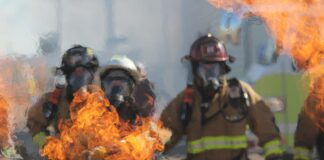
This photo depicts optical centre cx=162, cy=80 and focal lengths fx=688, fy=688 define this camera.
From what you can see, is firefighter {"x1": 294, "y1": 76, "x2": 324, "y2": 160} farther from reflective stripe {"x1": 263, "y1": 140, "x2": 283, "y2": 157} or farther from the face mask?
the face mask

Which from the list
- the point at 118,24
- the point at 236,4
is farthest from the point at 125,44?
the point at 236,4

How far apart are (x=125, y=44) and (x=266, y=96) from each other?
181 centimetres

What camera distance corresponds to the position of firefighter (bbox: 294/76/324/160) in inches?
239

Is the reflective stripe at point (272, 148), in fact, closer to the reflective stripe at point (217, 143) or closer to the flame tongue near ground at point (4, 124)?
the reflective stripe at point (217, 143)

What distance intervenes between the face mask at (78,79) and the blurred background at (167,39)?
1.54 meters

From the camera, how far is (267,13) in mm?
7988

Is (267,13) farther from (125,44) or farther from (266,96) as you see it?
(125,44)

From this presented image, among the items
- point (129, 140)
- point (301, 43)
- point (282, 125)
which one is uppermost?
point (301, 43)

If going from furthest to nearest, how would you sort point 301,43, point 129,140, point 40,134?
point 301,43 < point 40,134 < point 129,140

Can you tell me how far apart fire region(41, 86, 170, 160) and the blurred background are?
177cm

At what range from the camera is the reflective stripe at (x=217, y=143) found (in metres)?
6.07

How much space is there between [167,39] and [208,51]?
2173 millimetres

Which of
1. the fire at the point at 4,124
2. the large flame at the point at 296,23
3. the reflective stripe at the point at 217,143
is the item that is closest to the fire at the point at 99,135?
the reflective stripe at the point at 217,143

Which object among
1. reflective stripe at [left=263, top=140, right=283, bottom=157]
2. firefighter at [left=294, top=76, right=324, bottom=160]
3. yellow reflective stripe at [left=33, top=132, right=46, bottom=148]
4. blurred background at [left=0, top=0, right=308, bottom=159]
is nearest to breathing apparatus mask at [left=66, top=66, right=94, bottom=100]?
yellow reflective stripe at [left=33, top=132, right=46, bottom=148]
